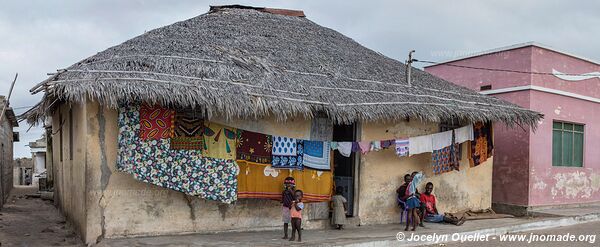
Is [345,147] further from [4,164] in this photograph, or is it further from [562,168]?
[4,164]

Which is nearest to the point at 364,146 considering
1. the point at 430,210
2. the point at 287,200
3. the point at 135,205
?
the point at 287,200

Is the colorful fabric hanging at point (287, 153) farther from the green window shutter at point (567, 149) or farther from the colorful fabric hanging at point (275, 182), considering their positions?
the green window shutter at point (567, 149)

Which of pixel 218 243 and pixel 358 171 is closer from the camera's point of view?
pixel 218 243

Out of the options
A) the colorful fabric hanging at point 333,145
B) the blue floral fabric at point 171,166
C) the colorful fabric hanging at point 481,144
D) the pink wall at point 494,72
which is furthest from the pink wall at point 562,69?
the blue floral fabric at point 171,166

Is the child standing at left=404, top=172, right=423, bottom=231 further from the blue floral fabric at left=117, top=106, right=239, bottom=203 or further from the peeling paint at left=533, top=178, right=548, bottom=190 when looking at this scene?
the peeling paint at left=533, top=178, right=548, bottom=190

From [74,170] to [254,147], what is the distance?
3075 millimetres

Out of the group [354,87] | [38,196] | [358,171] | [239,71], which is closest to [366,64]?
[354,87]

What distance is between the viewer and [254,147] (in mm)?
8422

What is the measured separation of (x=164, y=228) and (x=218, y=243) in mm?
996

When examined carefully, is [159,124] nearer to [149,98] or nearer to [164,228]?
[149,98]

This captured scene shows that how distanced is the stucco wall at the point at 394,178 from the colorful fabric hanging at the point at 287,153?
4.46 feet

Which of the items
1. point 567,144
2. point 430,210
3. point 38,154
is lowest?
point 38,154

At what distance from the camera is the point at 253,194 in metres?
8.33

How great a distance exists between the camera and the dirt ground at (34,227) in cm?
799
